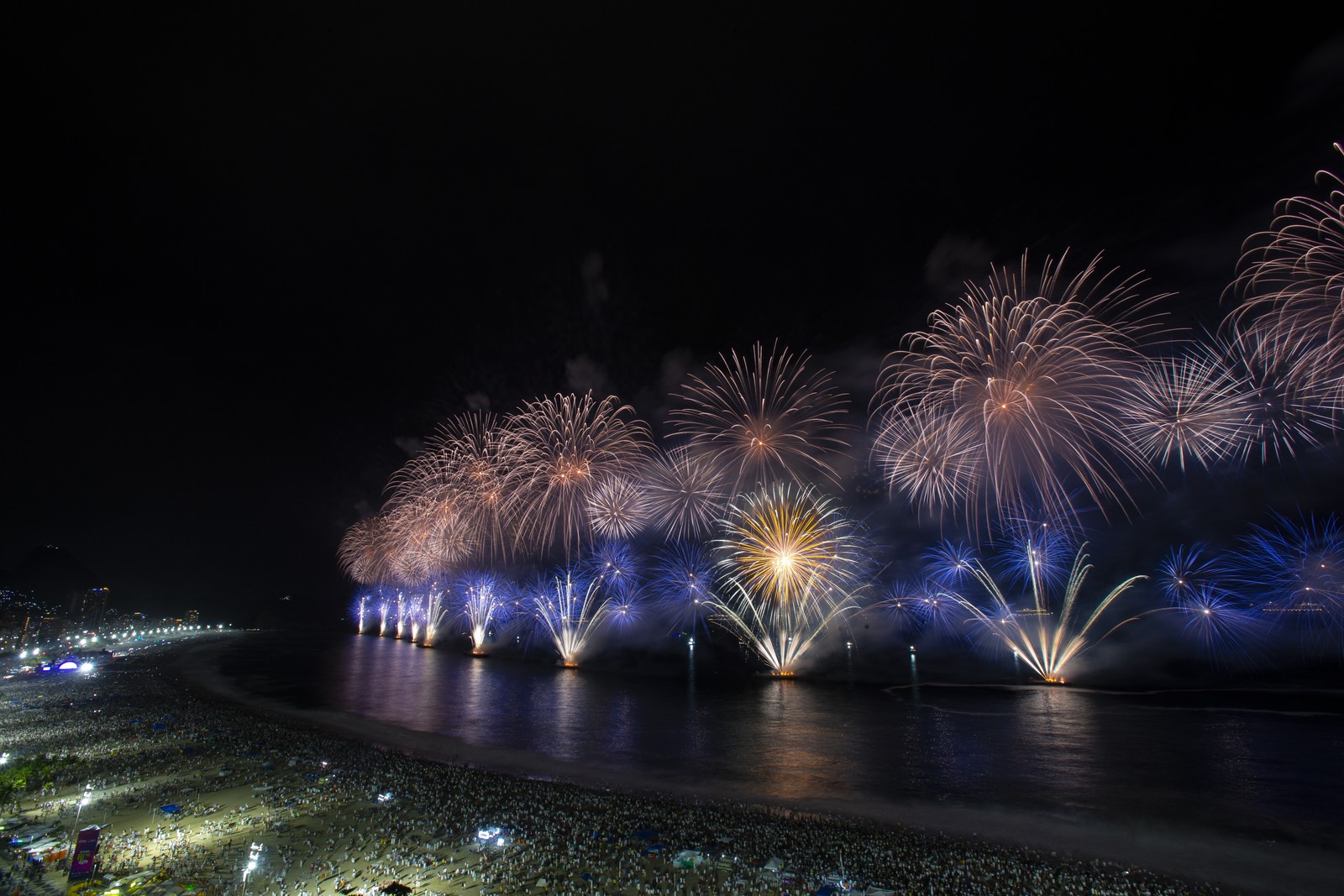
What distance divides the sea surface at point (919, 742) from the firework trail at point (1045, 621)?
→ 21.1 ft

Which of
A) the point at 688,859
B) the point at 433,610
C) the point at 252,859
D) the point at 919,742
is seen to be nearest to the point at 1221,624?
the point at 919,742

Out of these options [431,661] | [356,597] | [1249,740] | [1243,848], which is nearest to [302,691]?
[431,661]

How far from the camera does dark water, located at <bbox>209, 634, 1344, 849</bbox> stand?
18.1 metres

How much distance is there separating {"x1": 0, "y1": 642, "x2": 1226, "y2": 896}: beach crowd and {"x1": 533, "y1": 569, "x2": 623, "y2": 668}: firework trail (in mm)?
53365

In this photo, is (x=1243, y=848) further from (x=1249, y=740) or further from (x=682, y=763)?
(x=1249, y=740)

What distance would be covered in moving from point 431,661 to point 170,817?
209 ft

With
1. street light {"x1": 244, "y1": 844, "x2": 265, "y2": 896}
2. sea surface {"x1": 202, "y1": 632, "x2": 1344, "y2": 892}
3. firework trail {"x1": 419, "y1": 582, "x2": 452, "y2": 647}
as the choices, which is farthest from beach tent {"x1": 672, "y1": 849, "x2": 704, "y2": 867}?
firework trail {"x1": 419, "y1": 582, "x2": 452, "y2": 647}

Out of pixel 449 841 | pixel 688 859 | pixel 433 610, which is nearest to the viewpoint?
pixel 688 859

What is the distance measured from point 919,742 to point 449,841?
22768 mm

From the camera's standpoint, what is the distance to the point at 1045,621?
215 ft

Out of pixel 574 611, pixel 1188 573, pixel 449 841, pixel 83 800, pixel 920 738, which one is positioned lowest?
pixel 920 738

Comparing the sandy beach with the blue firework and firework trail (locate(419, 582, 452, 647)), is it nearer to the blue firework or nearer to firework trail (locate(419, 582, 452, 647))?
the blue firework

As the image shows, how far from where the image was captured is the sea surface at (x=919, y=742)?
17.3 meters

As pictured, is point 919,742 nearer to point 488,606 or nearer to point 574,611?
point 574,611
